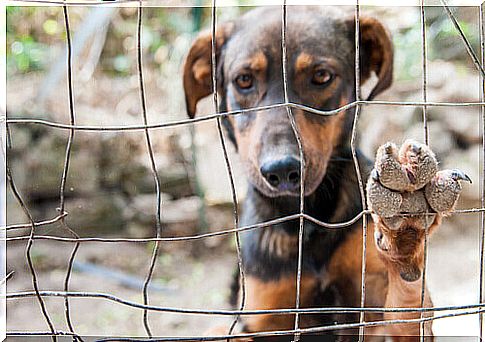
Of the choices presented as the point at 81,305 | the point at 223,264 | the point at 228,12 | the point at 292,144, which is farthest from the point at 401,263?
→ the point at 223,264

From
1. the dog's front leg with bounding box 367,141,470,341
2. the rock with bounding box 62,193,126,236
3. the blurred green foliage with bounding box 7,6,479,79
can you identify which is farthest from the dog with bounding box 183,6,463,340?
the rock with bounding box 62,193,126,236

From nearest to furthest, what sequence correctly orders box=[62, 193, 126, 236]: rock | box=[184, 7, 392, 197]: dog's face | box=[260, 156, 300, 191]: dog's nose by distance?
box=[260, 156, 300, 191]: dog's nose < box=[184, 7, 392, 197]: dog's face < box=[62, 193, 126, 236]: rock

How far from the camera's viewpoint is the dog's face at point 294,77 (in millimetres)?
1698

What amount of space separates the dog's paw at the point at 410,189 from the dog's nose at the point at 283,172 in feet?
1.33

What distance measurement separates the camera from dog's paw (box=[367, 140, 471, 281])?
44.4 inches

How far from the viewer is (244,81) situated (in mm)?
1860

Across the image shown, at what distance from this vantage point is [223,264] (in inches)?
150

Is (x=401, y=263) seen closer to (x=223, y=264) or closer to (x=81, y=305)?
(x=81, y=305)

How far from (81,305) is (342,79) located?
1.99 metres

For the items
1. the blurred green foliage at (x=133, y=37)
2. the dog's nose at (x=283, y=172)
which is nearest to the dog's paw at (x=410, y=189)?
the dog's nose at (x=283, y=172)

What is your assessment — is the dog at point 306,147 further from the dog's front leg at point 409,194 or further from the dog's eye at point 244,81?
the dog's front leg at point 409,194

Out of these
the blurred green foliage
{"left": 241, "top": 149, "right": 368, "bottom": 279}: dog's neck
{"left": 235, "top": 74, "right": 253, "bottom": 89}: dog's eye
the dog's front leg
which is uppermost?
the blurred green foliage

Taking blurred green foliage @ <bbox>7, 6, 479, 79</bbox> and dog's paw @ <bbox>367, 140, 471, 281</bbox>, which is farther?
blurred green foliage @ <bbox>7, 6, 479, 79</bbox>

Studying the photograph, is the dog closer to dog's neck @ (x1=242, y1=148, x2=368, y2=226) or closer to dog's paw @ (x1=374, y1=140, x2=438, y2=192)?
dog's neck @ (x1=242, y1=148, x2=368, y2=226)
